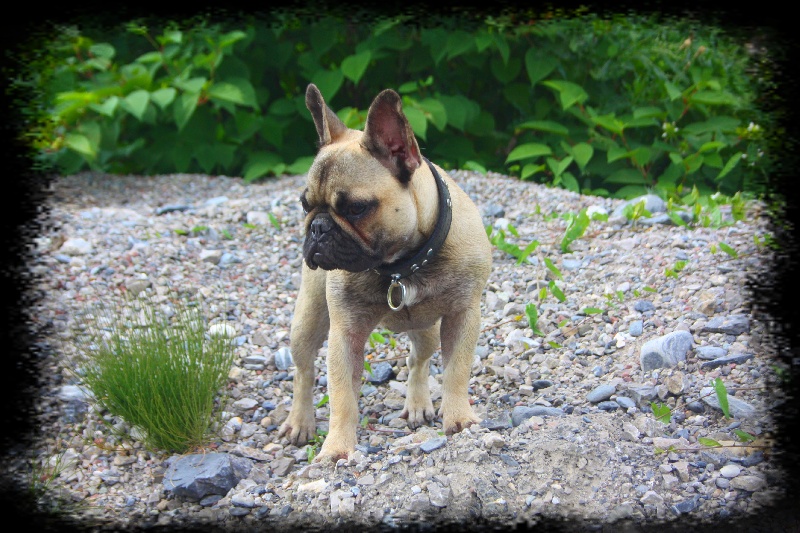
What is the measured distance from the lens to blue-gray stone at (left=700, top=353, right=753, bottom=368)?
409 cm

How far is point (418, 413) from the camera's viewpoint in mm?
4531

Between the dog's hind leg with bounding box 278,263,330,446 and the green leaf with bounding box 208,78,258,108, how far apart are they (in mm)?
3940

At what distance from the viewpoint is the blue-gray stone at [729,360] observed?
4.09m

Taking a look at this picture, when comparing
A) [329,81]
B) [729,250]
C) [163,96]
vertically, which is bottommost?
[729,250]

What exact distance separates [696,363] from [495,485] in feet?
4.94

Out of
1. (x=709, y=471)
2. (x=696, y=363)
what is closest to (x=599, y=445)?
(x=709, y=471)

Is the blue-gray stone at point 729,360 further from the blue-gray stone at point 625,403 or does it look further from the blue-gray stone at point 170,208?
the blue-gray stone at point 170,208

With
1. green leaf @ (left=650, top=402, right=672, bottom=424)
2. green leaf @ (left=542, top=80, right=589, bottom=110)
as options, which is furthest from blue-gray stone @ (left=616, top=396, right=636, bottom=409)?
green leaf @ (left=542, top=80, right=589, bottom=110)

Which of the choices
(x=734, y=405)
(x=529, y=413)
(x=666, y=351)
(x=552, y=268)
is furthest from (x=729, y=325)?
(x=552, y=268)

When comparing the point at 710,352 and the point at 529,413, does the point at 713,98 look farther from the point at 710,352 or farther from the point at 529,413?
the point at 529,413

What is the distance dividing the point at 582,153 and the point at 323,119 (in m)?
4.06

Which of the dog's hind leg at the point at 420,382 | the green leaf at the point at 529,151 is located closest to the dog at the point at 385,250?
the dog's hind leg at the point at 420,382

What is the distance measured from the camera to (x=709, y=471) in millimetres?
3363

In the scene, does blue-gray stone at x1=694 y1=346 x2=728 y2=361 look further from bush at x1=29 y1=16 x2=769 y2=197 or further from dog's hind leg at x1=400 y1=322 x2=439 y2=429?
bush at x1=29 y1=16 x2=769 y2=197
